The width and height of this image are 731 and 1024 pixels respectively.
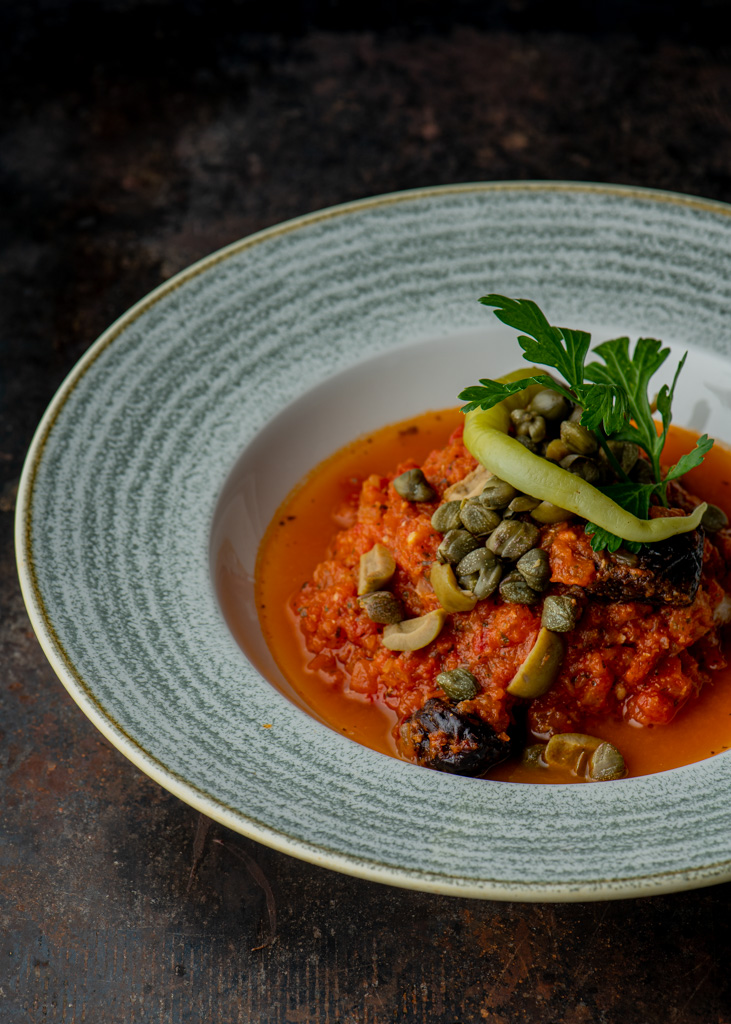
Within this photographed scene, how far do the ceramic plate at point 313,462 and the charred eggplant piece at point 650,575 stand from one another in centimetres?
68

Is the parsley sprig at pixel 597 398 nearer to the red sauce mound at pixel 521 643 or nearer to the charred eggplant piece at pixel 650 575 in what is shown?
the charred eggplant piece at pixel 650 575

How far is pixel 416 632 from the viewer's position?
409cm

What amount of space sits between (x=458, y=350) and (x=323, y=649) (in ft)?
5.47

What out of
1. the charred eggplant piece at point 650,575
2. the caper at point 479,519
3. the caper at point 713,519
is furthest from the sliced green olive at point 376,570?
the caper at point 713,519

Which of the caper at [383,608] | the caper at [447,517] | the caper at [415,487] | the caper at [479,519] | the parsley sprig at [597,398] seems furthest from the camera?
the caper at [415,487]

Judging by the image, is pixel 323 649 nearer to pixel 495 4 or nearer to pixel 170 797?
pixel 170 797

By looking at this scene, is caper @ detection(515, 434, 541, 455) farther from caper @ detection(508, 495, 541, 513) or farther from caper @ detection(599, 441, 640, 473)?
caper @ detection(599, 441, 640, 473)

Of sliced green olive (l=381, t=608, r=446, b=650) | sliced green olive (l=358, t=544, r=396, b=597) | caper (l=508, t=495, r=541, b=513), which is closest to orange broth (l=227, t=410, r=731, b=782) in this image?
sliced green olive (l=381, t=608, r=446, b=650)

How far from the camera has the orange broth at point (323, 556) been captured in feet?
12.9

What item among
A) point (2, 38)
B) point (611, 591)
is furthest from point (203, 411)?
point (2, 38)

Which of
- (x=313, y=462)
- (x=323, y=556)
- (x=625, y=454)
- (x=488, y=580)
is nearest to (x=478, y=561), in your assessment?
(x=488, y=580)

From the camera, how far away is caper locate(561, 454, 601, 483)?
387 cm

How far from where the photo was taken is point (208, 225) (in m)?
6.34

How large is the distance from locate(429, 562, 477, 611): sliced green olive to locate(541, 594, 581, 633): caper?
286 millimetres
